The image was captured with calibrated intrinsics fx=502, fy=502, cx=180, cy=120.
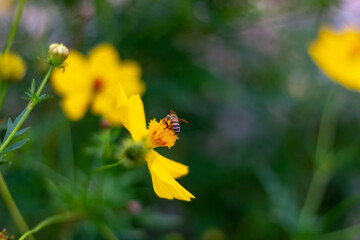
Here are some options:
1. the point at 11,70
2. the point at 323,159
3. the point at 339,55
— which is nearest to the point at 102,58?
the point at 11,70

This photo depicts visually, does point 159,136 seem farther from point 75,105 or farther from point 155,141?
point 75,105

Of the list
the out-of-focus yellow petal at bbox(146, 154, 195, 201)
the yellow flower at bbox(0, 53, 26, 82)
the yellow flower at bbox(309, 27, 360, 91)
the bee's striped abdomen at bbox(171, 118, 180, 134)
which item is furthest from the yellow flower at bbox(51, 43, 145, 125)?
the yellow flower at bbox(309, 27, 360, 91)

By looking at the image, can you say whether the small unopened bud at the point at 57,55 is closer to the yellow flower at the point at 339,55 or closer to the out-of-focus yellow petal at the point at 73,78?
the out-of-focus yellow petal at the point at 73,78

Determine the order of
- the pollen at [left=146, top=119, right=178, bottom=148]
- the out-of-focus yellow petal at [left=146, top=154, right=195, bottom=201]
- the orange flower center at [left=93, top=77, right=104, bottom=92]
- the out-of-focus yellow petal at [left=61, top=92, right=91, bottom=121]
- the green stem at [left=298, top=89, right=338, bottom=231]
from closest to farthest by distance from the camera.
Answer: the out-of-focus yellow petal at [left=146, top=154, right=195, bottom=201] < the pollen at [left=146, top=119, right=178, bottom=148] < the out-of-focus yellow petal at [left=61, top=92, right=91, bottom=121] < the orange flower center at [left=93, top=77, right=104, bottom=92] < the green stem at [left=298, top=89, right=338, bottom=231]

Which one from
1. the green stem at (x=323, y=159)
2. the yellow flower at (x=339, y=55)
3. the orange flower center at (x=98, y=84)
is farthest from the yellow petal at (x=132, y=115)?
the yellow flower at (x=339, y=55)

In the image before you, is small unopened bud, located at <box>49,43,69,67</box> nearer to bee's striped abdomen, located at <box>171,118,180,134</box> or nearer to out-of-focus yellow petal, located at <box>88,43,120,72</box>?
bee's striped abdomen, located at <box>171,118,180,134</box>
